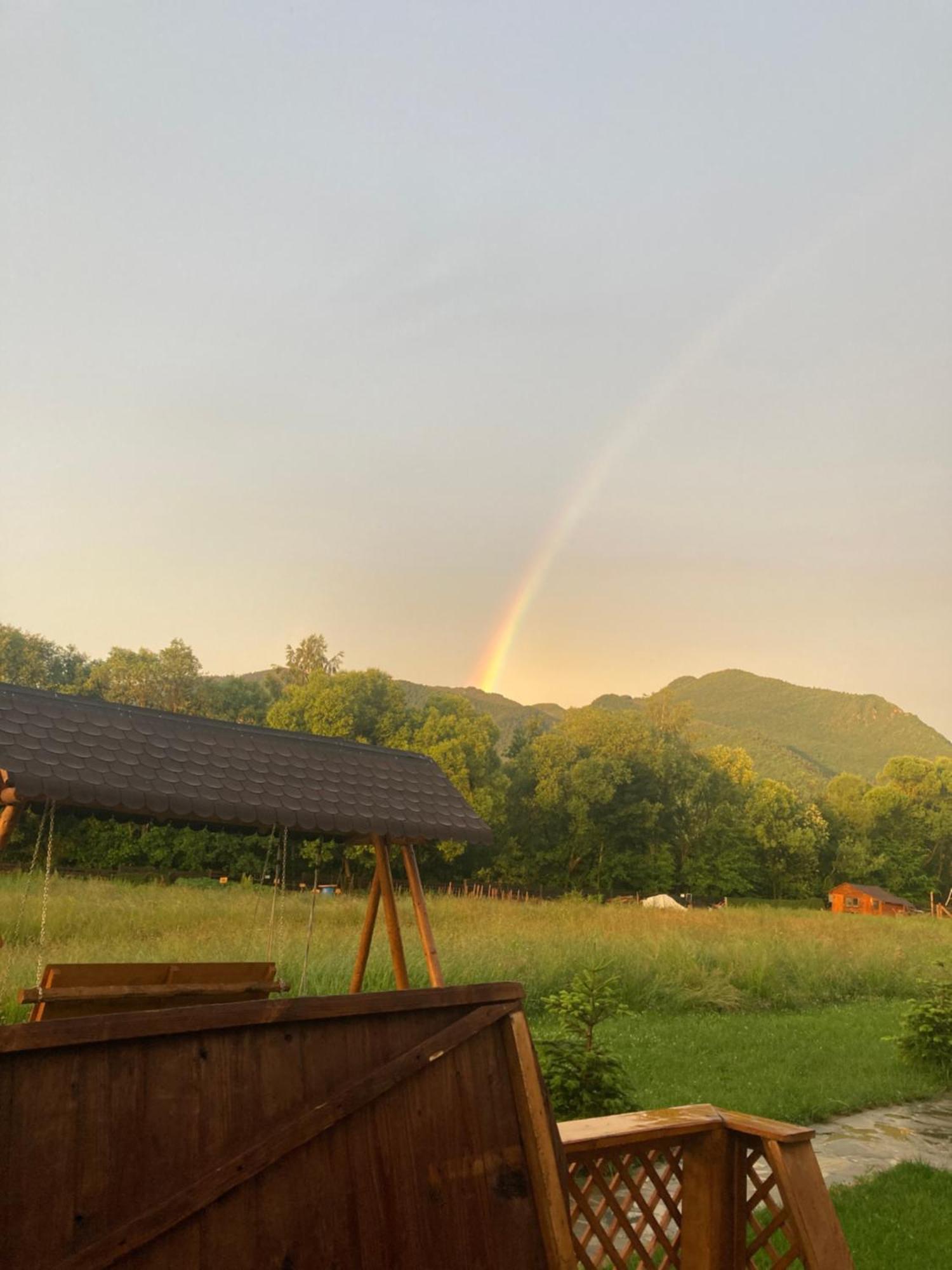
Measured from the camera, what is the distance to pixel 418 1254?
7.06 ft

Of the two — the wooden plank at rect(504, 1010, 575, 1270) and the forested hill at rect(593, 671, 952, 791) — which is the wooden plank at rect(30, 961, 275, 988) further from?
the forested hill at rect(593, 671, 952, 791)

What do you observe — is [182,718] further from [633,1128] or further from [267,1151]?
[267,1151]

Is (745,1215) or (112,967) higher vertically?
(112,967)

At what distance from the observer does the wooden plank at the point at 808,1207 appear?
293 cm

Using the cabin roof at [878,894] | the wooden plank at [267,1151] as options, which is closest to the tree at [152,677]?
the cabin roof at [878,894]

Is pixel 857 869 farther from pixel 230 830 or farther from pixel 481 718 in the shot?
pixel 230 830

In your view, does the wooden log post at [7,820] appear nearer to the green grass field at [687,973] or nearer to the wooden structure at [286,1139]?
the green grass field at [687,973]

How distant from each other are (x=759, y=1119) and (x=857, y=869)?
53817 millimetres

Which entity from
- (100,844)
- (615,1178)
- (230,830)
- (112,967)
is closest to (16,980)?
(230,830)

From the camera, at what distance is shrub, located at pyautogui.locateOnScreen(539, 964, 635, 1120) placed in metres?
6.61

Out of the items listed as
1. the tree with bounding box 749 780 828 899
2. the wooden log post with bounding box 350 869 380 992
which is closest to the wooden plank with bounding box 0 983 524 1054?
the wooden log post with bounding box 350 869 380 992

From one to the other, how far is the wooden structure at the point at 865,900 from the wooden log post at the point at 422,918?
4245 cm

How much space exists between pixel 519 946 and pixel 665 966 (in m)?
2.02

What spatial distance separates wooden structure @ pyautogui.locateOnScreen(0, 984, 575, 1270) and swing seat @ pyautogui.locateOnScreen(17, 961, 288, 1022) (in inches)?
83.4
